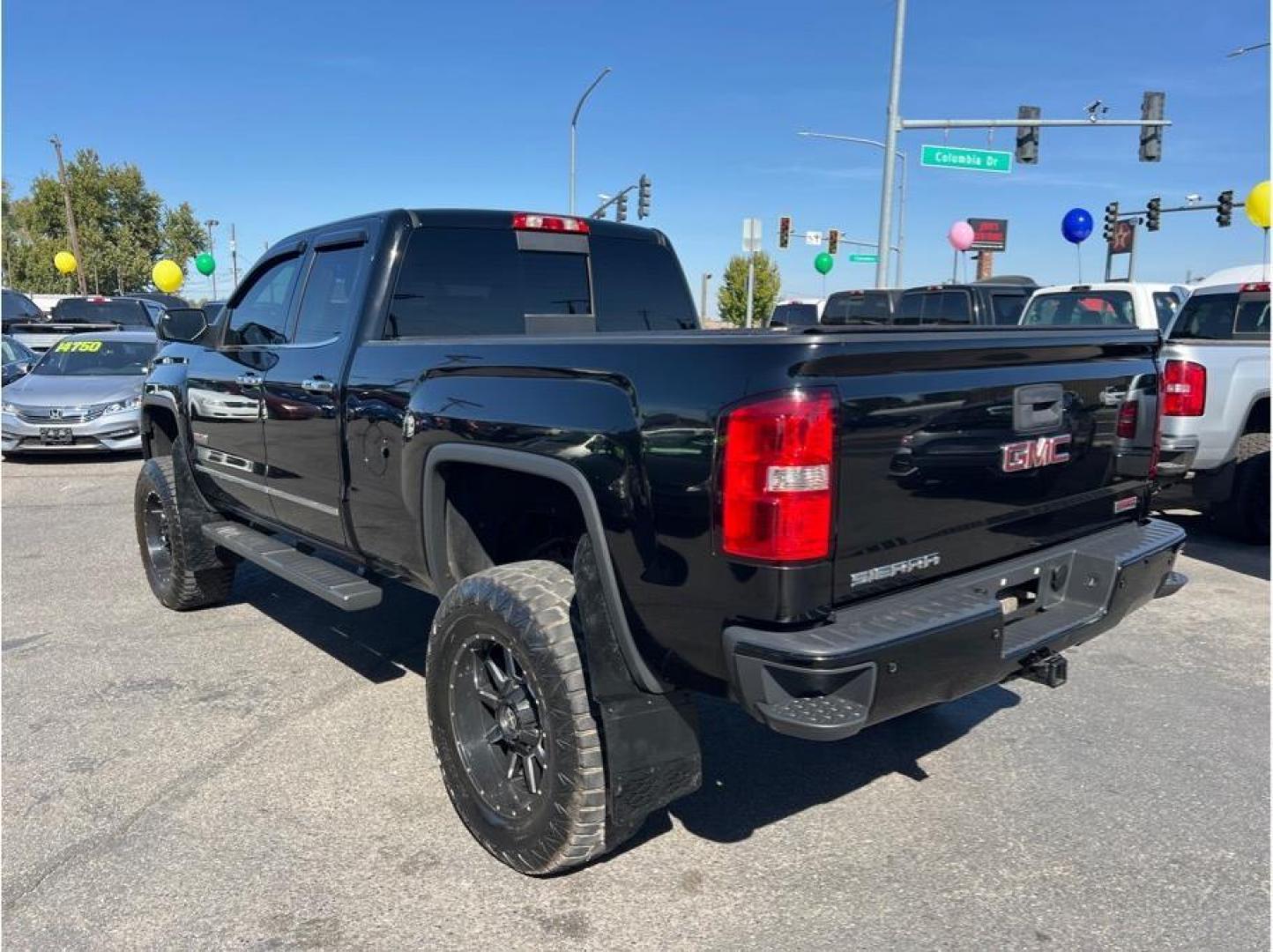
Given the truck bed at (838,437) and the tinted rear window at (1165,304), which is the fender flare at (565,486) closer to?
the truck bed at (838,437)

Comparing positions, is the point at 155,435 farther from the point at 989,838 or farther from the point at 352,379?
the point at 989,838

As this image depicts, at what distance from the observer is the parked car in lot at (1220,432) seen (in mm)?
6547

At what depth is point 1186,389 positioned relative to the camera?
6.50m

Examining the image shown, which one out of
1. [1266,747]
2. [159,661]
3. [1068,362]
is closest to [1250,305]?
[1266,747]

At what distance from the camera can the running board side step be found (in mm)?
3629

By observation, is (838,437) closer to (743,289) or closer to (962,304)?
(962,304)

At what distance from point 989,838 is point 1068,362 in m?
1.55

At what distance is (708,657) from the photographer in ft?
7.72

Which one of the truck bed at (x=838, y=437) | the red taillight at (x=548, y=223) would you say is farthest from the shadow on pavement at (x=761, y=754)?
the red taillight at (x=548, y=223)

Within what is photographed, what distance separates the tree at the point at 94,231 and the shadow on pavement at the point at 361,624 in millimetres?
59093

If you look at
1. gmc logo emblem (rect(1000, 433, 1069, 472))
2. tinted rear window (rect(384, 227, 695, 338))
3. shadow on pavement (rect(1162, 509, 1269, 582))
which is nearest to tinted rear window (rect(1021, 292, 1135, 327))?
shadow on pavement (rect(1162, 509, 1269, 582))

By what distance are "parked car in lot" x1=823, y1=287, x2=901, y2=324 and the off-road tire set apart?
9.46 metres

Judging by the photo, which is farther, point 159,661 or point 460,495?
point 159,661

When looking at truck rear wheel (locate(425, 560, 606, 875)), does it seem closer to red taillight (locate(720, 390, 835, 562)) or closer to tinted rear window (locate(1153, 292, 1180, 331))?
red taillight (locate(720, 390, 835, 562))
